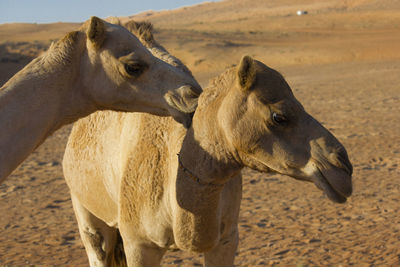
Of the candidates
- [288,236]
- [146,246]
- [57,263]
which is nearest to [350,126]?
[288,236]

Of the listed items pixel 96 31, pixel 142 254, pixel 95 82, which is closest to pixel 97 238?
pixel 142 254

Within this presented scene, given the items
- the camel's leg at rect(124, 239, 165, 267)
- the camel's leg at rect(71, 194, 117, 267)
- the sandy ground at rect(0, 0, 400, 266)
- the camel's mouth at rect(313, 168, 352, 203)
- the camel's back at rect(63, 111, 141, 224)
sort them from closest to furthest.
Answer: the camel's mouth at rect(313, 168, 352, 203)
the camel's leg at rect(124, 239, 165, 267)
the camel's back at rect(63, 111, 141, 224)
the camel's leg at rect(71, 194, 117, 267)
the sandy ground at rect(0, 0, 400, 266)

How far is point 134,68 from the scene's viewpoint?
3.50 metres

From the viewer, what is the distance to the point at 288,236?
21.1ft

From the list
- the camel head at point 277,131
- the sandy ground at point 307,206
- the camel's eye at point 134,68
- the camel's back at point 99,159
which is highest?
the camel's eye at point 134,68

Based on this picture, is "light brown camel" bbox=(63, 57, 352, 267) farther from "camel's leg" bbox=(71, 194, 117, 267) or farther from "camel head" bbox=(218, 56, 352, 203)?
"camel's leg" bbox=(71, 194, 117, 267)

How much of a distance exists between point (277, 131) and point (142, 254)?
1422 mm

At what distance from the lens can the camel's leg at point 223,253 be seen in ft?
12.0

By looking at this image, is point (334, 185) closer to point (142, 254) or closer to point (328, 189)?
point (328, 189)

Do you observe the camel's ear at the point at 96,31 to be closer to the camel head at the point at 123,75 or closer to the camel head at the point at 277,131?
the camel head at the point at 123,75

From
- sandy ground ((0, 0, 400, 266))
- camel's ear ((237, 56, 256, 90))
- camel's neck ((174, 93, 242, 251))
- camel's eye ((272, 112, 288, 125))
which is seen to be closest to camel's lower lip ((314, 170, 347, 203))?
camel's eye ((272, 112, 288, 125))

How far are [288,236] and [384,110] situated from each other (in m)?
7.87

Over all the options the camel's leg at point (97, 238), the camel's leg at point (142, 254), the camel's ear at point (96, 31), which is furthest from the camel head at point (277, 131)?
the camel's leg at point (97, 238)

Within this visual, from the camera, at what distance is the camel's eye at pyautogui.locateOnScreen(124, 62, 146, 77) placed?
11.4 ft
